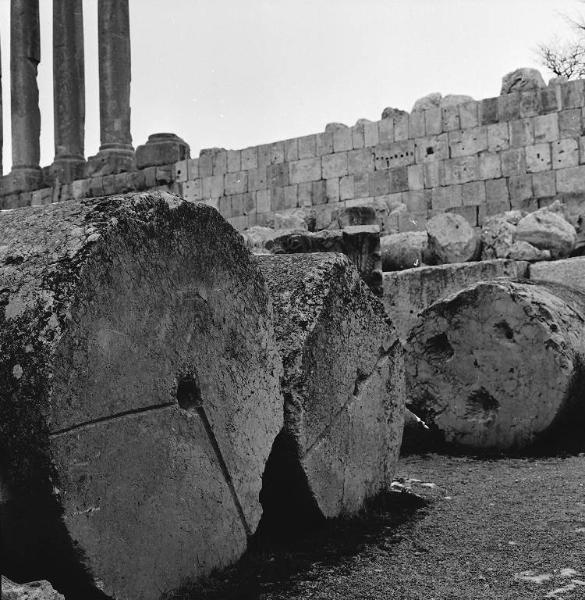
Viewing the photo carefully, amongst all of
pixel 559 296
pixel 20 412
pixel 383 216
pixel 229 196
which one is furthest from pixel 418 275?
pixel 229 196

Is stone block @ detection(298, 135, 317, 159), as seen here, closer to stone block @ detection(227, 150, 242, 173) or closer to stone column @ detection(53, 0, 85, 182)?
stone block @ detection(227, 150, 242, 173)

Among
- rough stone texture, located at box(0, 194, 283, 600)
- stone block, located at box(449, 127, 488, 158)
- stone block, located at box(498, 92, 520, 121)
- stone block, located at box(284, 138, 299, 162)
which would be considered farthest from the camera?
stone block, located at box(284, 138, 299, 162)

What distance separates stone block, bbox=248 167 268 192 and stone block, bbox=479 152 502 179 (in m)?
3.81

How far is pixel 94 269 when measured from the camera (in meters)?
2.23

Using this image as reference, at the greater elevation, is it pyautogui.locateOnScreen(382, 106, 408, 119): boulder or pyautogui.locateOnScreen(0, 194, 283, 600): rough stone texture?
pyautogui.locateOnScreen(382, 106, 408, 119): boulder

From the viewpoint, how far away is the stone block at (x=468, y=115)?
12.5 metres

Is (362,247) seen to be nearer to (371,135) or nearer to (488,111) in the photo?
(488,111)

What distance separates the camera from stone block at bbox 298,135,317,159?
14.3 m

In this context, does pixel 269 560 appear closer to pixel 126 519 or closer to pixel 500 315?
pixel 126 519

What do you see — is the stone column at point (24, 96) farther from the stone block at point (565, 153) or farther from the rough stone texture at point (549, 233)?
the rough stone texture at point (549, 233)

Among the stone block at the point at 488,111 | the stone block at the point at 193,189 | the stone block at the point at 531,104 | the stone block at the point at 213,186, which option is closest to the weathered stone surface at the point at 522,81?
the stone block at the point at 531,104

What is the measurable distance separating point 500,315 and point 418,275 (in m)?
2.42

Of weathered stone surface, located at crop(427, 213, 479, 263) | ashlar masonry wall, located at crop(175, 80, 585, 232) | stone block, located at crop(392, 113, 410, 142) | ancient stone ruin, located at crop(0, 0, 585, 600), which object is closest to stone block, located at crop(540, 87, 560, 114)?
ashlar masonry wall, located at crop(175, 80, 585, 232)

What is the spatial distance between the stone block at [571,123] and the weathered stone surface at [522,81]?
59 cm
